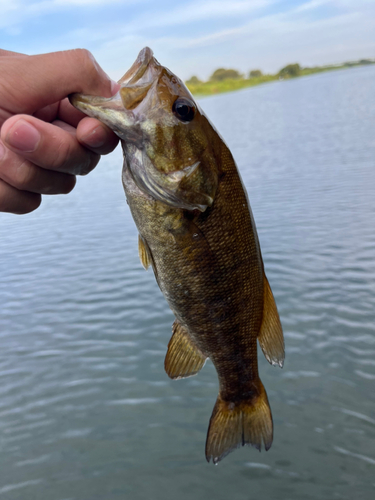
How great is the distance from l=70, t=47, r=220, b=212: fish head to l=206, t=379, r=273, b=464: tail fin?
4.40ft

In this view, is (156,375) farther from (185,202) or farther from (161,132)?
(161,132)

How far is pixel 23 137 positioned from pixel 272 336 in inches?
62.2

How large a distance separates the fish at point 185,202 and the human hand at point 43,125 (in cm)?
9

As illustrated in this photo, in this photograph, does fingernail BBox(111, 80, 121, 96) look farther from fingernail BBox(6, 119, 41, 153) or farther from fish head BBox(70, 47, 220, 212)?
fingernail BBox(6, 119, 41, 153)

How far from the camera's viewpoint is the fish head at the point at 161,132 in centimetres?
194

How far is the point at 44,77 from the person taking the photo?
1.92 meters

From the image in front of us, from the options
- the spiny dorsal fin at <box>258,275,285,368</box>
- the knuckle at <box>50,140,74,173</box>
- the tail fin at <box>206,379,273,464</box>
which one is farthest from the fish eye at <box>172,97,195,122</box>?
the tail fin at <box>206,379,273,464</box>

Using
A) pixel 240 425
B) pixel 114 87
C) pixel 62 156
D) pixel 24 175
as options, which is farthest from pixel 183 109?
pixel 240 425

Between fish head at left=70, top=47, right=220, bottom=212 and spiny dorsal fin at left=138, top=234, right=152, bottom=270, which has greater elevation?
fish head at left=70, top=47, right=220, bottom=212

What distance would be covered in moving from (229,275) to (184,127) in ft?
2.38

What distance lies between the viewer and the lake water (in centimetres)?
509

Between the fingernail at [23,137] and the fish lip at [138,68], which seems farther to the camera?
the fish lip at [138,68]

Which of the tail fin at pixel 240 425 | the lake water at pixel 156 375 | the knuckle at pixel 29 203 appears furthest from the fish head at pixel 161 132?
the lake water at pixel 156 375

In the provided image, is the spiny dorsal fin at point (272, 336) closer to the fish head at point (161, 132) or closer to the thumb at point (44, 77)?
the fish head at point (161, 132)
